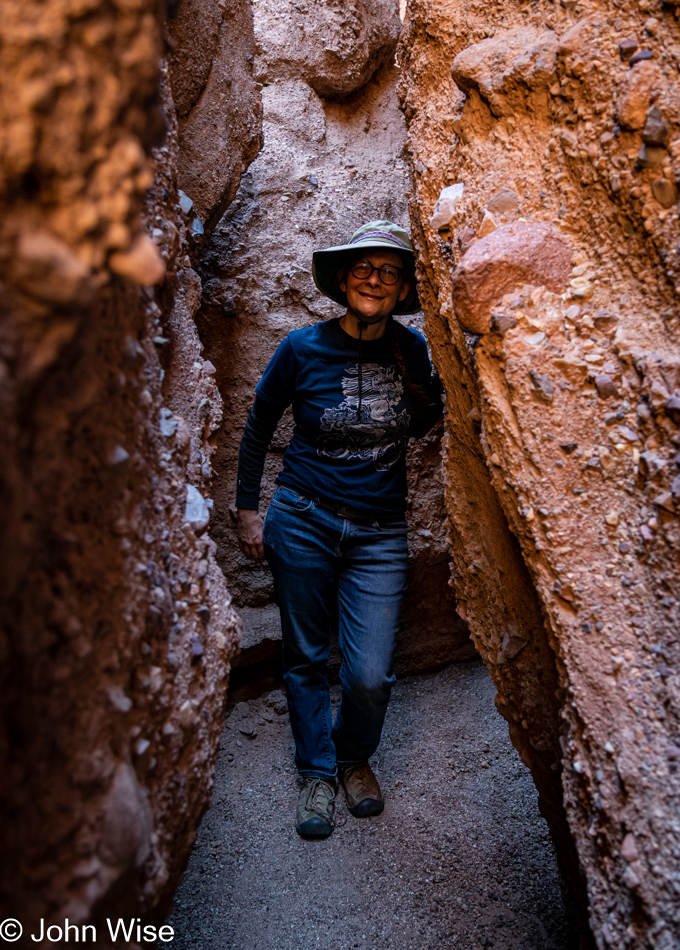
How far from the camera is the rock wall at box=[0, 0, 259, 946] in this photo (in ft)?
1.97

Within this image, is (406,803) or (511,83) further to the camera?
(406,803)

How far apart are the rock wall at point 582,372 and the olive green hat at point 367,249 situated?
33cm

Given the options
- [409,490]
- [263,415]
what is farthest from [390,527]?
[263,415]

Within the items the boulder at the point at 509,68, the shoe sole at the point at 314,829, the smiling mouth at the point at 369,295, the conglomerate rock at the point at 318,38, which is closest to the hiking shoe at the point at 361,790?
the shoe sole at the point at 314,829

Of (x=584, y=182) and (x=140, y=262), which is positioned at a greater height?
(x=584, y=182)

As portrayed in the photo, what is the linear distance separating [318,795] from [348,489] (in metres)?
1.00

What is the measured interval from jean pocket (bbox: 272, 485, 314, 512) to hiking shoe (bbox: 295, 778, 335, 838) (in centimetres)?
89

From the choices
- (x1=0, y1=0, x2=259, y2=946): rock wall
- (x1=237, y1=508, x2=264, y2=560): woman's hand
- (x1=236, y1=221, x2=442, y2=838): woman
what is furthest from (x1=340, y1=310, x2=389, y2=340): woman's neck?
(x1=0, y1=0, x2=259, y2=946): rock wall

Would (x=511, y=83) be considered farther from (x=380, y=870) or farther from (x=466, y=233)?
(x=380, y=870)

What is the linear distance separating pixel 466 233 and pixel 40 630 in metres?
1.14

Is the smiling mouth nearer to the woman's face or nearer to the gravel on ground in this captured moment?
the woman's face

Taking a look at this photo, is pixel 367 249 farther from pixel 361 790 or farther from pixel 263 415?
pixel 361 790

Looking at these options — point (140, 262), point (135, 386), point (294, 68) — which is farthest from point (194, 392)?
point (294, 68)

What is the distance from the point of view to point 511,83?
1.37 metres
